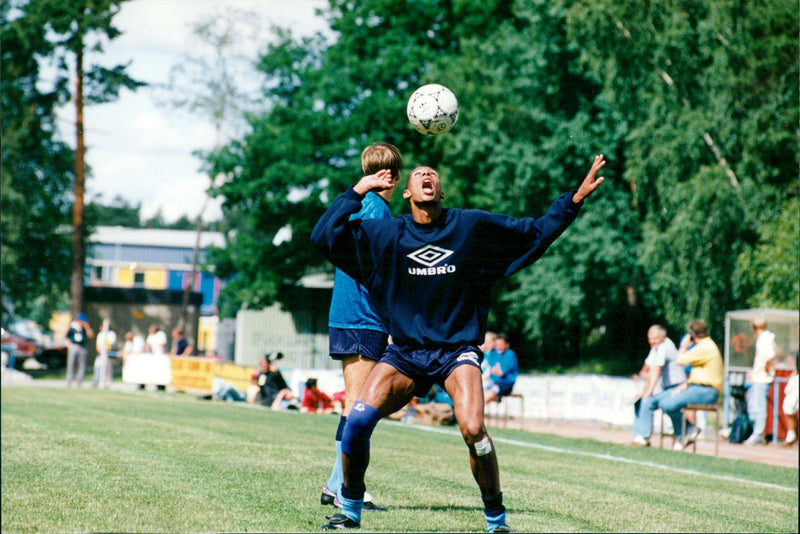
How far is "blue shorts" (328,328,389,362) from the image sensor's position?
21.7ft

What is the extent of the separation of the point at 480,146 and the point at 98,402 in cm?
1903

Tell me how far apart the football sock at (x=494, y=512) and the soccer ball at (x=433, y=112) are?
2478 millimetres

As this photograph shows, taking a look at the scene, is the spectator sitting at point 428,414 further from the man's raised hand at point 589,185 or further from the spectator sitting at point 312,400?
the man's raised hand at point 589,185

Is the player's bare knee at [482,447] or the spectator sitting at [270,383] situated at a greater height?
the player's bare knee at [482,447]

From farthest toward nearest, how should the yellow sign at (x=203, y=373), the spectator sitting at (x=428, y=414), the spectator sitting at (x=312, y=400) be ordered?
the yellow sign at (x=203, y=373)
the spectator sitting at (x=312, y=400)
the spectator sitting at (x=428, y=414)

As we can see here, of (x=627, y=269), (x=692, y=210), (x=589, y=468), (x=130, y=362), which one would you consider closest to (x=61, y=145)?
(x=130, y=362)

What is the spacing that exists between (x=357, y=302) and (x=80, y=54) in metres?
38.1

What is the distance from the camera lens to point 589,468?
433 inches

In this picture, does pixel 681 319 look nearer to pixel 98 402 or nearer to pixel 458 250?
pixel 98 402

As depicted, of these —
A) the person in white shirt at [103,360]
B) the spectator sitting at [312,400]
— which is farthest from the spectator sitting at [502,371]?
the person in white shirt at [103,360]

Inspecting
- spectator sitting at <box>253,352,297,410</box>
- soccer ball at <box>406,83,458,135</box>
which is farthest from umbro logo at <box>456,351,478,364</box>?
spectator sitting at <box>253,352,297,410</box>

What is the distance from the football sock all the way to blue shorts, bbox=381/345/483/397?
2.33ft

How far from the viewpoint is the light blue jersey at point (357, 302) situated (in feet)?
21.8

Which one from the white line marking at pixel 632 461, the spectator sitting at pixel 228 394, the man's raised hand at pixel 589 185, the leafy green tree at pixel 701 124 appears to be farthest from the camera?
the leafy green tree at pixel 701 124
